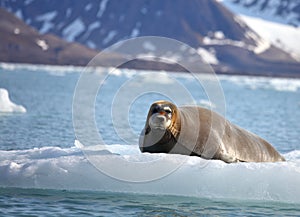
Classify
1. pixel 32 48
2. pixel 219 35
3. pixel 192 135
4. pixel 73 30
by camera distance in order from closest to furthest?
pixel 192 135, pixel 32 48, pixel 219 35, pixel 73 30

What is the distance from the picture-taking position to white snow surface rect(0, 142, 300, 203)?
8.02 meters

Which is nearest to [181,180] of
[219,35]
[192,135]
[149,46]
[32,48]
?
[192,135]

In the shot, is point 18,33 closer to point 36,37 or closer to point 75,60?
point 36,37

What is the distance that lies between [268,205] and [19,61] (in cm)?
11857

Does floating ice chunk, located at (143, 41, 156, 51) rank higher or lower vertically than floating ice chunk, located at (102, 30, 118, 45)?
lower

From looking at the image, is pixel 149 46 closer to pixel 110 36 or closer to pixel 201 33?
pixel 110 36

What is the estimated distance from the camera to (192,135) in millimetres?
8836

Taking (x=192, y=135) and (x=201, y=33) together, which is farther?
(x=201, y=33)

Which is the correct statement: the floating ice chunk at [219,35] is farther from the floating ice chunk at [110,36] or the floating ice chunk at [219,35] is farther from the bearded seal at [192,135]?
the bearded seal at [192,135]

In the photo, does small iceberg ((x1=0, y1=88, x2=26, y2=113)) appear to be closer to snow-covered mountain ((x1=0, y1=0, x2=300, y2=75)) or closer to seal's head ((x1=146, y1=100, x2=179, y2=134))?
seal's head ((x1=146, y1=100, x2=179, y2=134))

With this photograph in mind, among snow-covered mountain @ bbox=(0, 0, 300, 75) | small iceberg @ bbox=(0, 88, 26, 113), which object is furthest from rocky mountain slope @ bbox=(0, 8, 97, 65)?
small iceberg @ bbox=(0, 88, 26, 113)

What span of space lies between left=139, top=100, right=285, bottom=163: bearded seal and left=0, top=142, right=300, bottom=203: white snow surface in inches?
17.0

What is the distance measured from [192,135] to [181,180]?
2.84 feet

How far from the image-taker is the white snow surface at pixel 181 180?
8.02 meters
